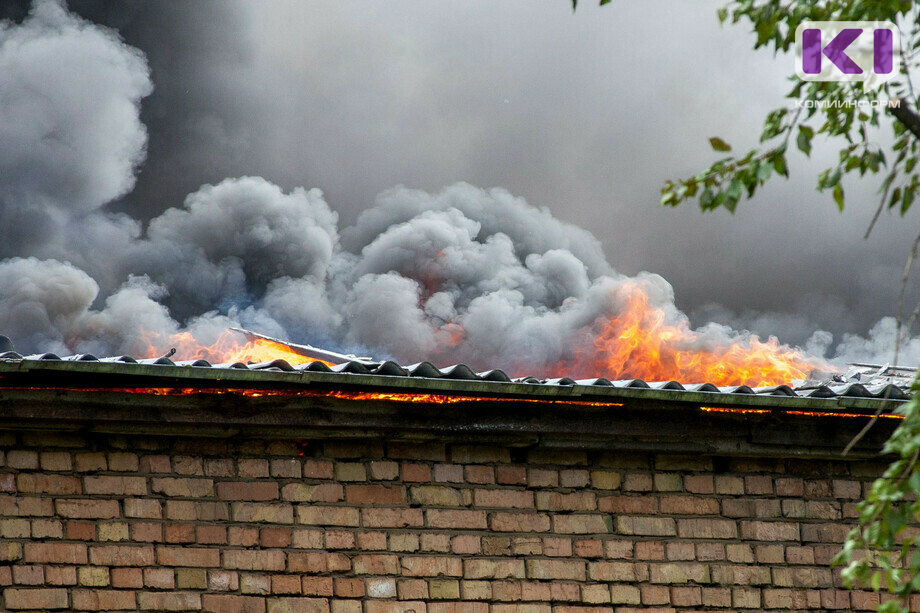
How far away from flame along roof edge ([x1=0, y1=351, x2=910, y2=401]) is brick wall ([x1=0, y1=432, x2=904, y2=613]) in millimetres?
554

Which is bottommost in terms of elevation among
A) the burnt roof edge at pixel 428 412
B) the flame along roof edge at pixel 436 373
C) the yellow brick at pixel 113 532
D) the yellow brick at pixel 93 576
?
the yellow brick at pixel 93 576

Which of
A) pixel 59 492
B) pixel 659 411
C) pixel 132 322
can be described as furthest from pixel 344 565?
pixel 132 322

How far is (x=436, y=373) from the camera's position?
462cm

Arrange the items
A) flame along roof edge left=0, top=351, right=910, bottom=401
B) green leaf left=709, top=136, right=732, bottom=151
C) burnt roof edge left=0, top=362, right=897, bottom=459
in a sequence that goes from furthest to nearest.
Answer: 1. burnt roof edge left=0, top=362, right=897, bottom=459
2. flame along roof edge left=0, top=351, right=910, bottom=401
3. green leaf left=709, top=136, right=732, bottom=151

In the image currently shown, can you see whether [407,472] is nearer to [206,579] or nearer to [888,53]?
[206,579]

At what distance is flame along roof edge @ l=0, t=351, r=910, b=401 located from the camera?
4305mm

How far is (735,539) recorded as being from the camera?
5.29 m

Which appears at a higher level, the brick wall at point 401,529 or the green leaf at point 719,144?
the green leaf at point 719,144

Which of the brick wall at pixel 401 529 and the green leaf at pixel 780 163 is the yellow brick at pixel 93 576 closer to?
the brick wall at pixel 401 529

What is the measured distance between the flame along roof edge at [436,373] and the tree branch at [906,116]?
1230mm

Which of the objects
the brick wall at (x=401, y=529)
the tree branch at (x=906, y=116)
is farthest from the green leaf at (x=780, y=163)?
the brick wall at (x=401, y=529)

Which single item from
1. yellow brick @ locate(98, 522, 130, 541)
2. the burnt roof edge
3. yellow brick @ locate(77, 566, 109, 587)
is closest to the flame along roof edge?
the burnt roof edge

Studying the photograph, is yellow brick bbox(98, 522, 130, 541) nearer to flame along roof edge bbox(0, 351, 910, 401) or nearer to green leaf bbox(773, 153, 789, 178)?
flame along roof edge bbox(0, 351, 910, 401)

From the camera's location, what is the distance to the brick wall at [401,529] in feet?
15.1
